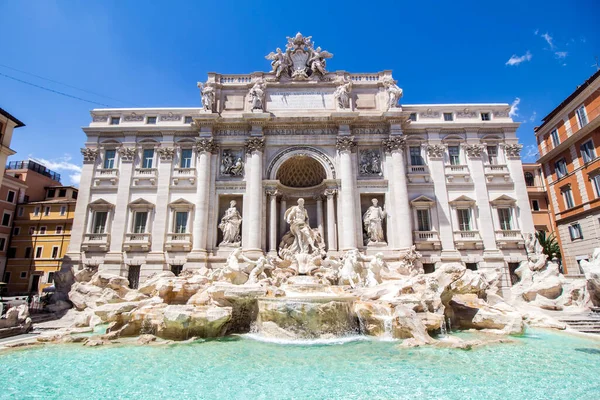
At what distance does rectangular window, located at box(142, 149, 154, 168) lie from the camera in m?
23.6

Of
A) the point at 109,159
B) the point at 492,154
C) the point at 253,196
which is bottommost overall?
the point at 253,196

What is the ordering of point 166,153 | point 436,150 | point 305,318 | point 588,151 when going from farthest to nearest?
1. point 436,150
2. point 166,153
3. point 588,151
4. point 305,318

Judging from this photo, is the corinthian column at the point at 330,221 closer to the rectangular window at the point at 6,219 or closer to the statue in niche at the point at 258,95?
the statue in niche at the point at 258,95

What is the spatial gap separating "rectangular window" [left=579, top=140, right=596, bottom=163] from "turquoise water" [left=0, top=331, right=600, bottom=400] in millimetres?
17385

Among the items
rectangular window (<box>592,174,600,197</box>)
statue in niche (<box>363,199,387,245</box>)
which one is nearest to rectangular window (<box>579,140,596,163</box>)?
rectangular window (<box>592,174,600,197</box>)

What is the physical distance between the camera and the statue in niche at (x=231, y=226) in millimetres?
21391

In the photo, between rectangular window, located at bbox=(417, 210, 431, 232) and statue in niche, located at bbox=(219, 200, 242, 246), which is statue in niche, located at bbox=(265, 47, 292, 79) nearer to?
statue in niche, located at bbox=(219, 200, 242, 246)

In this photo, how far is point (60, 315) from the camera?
55.1 ft

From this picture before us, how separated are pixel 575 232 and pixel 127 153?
109 feet

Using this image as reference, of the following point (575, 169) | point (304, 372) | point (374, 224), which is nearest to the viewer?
point (304, 372)

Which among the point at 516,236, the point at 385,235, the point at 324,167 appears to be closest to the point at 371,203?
the point at 385,235

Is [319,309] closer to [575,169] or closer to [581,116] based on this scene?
[575,169]

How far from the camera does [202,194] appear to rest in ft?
71.2

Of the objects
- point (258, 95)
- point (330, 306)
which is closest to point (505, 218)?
point (330, 306)
